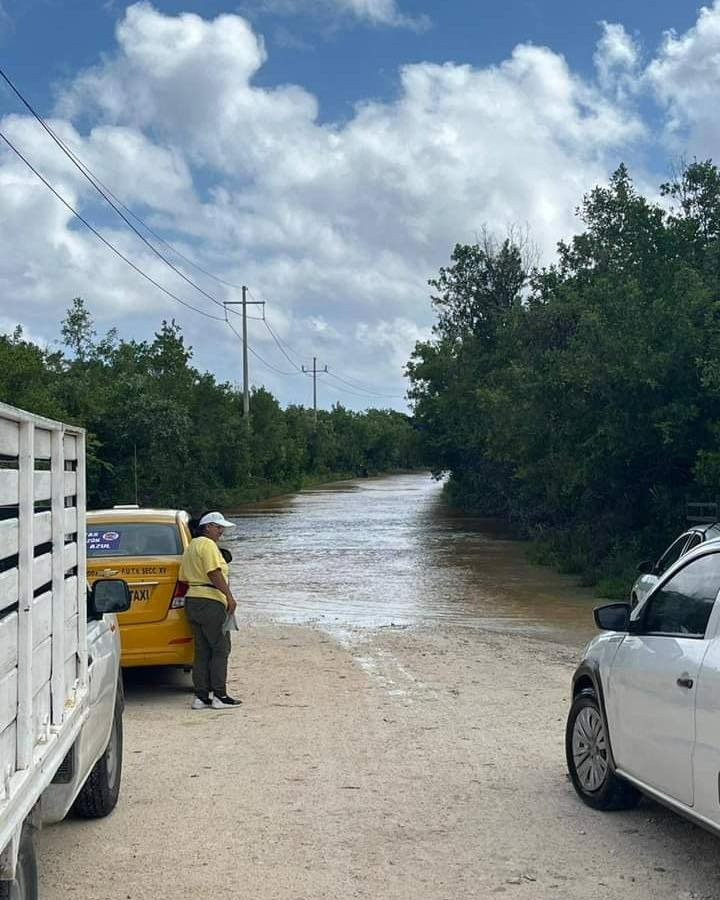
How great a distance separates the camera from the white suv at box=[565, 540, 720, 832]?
194 inches

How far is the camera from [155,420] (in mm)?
43500

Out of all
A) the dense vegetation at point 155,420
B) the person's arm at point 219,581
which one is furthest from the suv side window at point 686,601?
the dense vegetation at point 155,420

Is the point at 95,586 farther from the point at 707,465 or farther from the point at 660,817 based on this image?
the point at 707,465

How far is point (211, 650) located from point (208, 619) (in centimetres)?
31

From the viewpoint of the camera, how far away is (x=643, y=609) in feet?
19.8

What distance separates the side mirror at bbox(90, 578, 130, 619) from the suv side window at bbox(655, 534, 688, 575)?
25.5 ft

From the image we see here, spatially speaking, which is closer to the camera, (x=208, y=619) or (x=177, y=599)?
(x=208, y=619)

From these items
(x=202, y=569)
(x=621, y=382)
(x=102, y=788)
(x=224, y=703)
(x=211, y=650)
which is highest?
(x=621, y=382)

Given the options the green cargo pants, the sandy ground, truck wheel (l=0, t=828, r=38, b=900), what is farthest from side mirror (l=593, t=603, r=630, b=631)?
the green cargo pants

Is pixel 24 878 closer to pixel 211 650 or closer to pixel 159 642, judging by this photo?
pixel 211 650

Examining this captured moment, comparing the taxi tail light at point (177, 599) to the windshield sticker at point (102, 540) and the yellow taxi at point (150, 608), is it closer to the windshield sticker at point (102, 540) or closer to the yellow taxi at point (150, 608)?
the yellow taxi at point (150, 608)

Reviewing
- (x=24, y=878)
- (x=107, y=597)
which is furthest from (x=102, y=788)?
(x=24, y=878)

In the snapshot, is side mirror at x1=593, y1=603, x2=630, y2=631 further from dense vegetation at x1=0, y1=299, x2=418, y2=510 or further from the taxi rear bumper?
dense vegetation at x1=0, y1=299, x2=418, y2=510

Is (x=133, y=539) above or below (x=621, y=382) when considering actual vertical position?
below
